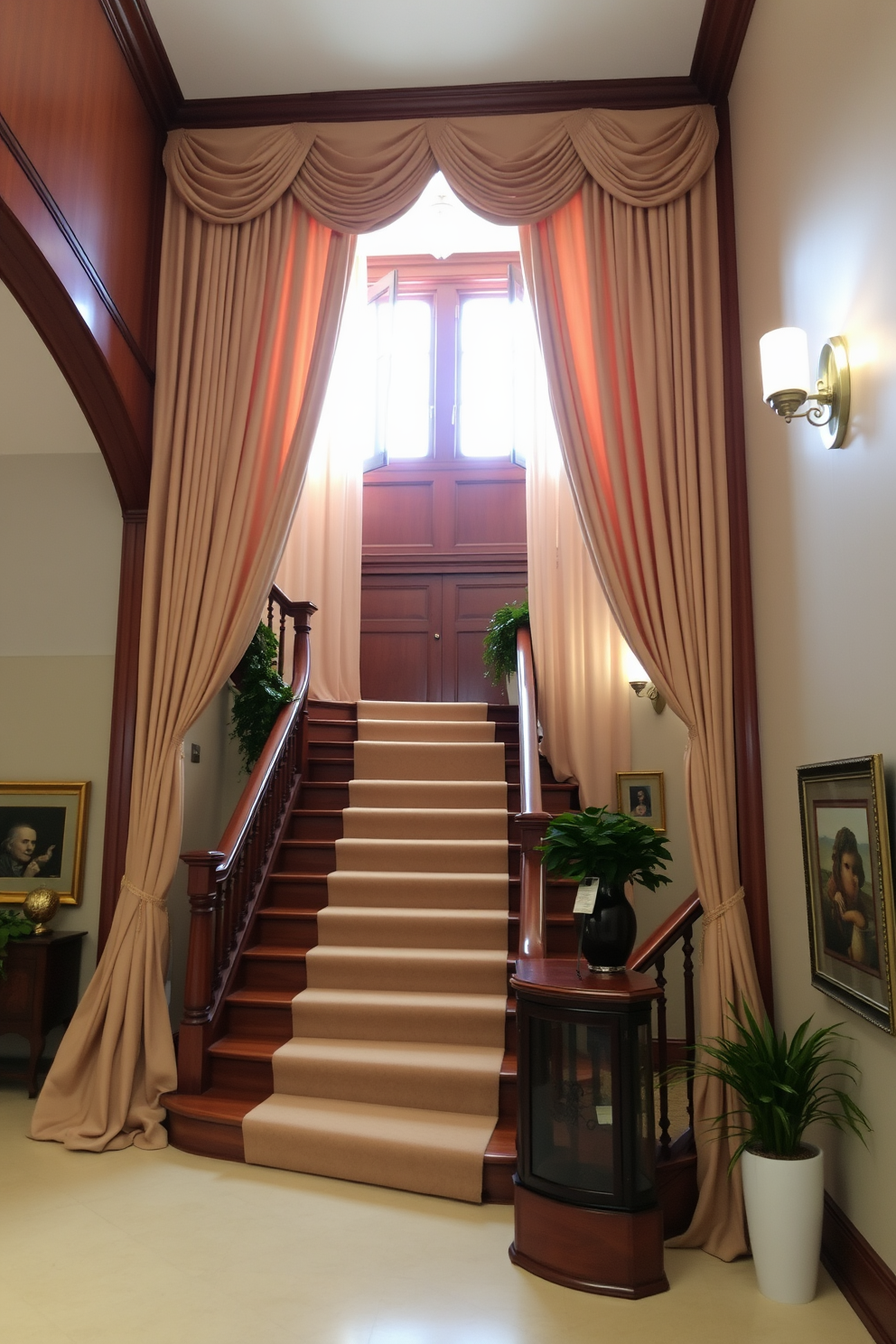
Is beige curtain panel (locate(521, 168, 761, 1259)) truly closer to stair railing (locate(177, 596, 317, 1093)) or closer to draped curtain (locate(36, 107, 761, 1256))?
draped curtain (locate(36, 107, 761, 1256))

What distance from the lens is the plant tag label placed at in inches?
139

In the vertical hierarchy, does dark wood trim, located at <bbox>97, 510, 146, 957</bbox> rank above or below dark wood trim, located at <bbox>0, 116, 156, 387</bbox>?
below

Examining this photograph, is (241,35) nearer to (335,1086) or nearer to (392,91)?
(392,91)

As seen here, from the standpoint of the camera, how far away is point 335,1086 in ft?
14.2

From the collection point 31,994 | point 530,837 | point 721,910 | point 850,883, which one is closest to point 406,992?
point 530,837

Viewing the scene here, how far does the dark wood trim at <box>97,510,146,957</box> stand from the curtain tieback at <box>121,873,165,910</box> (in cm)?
24

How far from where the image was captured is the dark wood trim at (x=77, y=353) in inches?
149

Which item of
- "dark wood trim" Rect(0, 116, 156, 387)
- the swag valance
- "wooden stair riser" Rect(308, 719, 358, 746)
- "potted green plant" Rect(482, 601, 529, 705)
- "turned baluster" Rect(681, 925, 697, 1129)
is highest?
the swag valance

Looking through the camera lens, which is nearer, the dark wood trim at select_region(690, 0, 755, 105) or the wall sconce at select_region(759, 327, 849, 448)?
the wall sconce at select_region(759, 327, 849, 448)

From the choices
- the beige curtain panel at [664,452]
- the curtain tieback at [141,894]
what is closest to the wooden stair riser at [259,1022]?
the curtain tieback at [141,894]

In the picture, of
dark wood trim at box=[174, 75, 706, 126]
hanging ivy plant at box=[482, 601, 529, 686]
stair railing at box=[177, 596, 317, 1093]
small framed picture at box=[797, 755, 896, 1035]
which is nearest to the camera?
small framed picture at box=[797, 755, 896, 1035]

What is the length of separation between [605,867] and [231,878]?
220cm

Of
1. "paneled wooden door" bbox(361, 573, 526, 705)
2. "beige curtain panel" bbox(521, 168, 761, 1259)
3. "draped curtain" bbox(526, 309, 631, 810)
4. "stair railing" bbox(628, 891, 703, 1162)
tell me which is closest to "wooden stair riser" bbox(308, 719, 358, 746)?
"draped curtain" bbox(526, 309, 631, 810)

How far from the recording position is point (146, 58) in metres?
4.82
